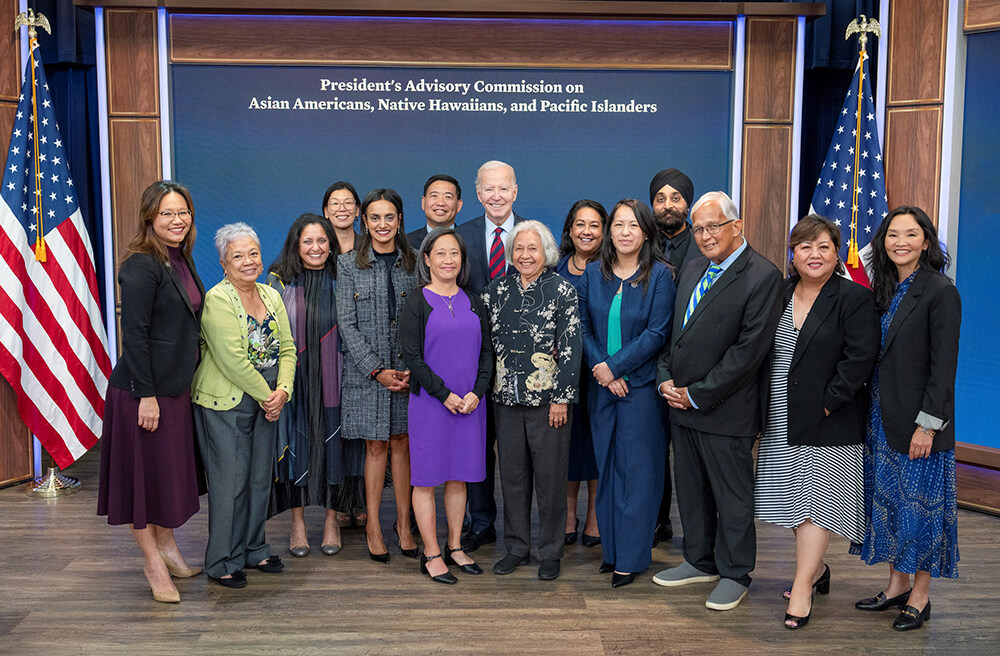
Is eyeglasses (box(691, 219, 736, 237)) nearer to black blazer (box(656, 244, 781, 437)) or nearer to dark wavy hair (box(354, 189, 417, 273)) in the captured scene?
black blazer (box(656, 244, 781, 437))

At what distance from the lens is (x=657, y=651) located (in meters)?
2.93

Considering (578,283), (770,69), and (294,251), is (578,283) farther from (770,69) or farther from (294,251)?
(770,69)

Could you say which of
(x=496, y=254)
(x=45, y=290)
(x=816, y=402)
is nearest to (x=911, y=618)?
(x=816, y=402)

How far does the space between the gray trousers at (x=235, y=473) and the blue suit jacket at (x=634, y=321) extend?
1415mm

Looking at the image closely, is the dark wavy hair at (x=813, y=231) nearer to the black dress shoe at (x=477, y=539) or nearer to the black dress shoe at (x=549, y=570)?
the black dress shoe at (x=549, y=570)

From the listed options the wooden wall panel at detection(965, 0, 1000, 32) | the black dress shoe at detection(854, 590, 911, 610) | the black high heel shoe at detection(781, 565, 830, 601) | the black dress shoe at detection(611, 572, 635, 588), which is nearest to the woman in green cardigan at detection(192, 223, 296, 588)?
the black dress shoe at detection(611, 572, 635, 588)

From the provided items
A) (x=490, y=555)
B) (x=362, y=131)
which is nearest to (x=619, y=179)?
(x=362, y=131)

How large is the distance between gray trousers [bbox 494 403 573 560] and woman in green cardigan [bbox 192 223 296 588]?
992 millimetres

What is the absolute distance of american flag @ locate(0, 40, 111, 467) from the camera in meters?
4.74

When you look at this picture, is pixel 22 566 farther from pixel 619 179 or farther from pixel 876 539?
pixel 619 179

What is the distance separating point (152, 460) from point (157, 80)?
127 inches

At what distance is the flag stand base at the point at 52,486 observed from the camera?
4.82m

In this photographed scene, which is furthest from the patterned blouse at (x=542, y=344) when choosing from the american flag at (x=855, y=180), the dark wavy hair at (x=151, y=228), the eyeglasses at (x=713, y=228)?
the american flag at (x=855, y=180)

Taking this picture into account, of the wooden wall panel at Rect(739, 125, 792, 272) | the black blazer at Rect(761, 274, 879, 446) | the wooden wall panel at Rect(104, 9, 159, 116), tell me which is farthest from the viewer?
the wooden wall panel at Rect(739, 125, 792, 272)
